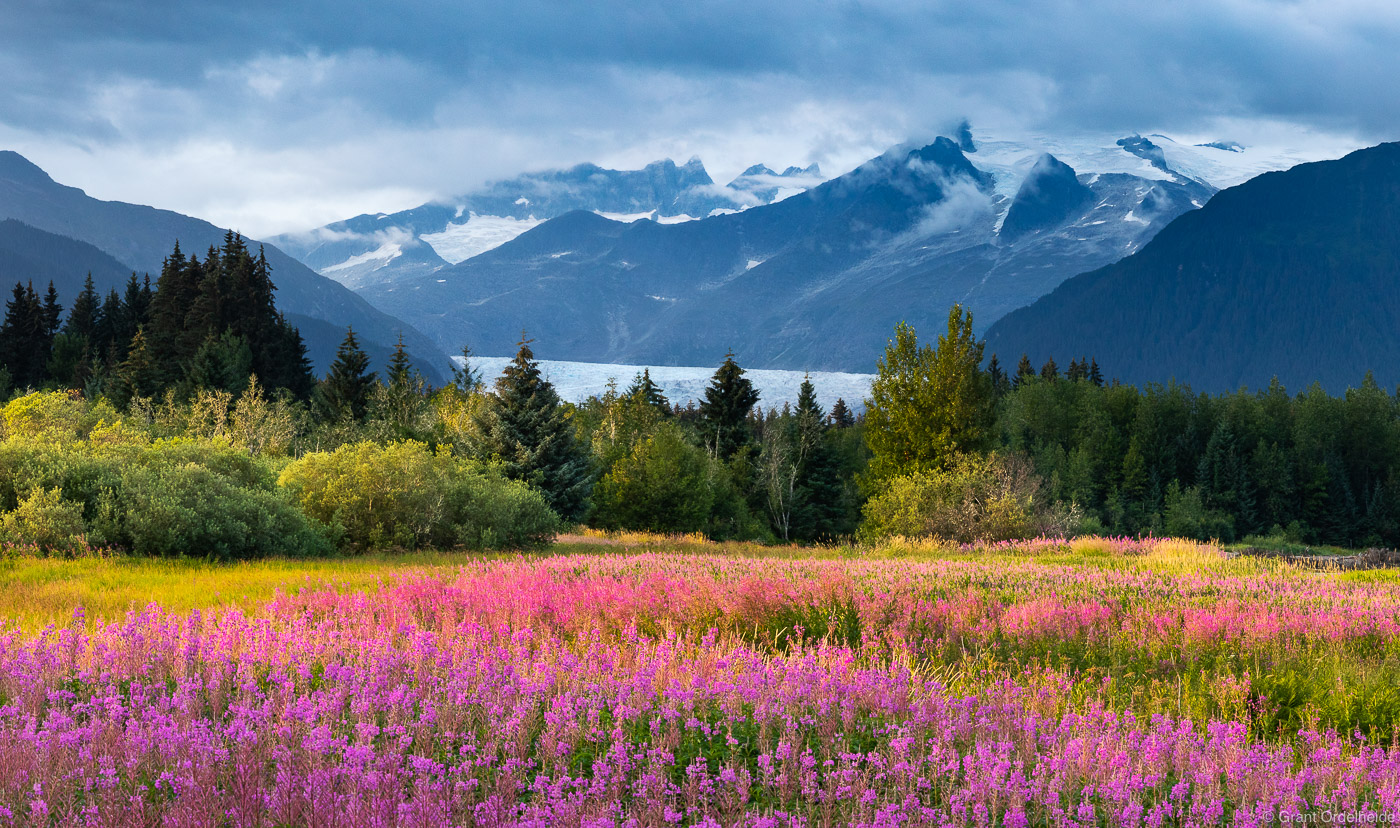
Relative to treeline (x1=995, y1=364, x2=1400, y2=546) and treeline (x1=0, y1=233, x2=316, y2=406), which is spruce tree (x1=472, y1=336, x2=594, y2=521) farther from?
treeline (x1=995, y1=364, x2=1400, y2=546)

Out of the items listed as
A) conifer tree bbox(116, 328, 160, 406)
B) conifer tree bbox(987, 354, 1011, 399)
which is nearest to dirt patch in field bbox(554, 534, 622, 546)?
Result: conifer tree bbox(116, 328, 160, 406)

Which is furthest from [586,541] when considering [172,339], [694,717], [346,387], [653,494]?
[172,339]

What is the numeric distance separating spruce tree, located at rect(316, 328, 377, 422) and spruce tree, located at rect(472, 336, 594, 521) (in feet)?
97.3

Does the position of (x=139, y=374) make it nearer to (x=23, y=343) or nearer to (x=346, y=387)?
(x=346, y=387)

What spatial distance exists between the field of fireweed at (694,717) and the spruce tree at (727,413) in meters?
53.2

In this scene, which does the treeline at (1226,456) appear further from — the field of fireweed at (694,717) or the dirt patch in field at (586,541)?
the field of fireweed at (694,717)

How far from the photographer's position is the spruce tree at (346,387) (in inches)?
2576

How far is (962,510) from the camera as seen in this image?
34.8 meters

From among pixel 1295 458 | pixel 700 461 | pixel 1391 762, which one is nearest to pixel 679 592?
pixel 1391 762

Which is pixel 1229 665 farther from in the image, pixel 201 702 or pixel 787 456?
pixel 787 456

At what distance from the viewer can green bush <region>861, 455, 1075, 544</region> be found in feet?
107

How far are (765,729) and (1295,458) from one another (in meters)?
100

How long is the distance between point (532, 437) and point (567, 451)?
170 cm

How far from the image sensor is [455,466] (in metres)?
26.3
